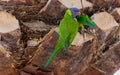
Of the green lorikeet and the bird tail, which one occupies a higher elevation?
the green lorikeet

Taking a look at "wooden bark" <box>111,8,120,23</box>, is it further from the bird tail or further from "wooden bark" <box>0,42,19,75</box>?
"wooden bark" <box>0,42,19,75</box>

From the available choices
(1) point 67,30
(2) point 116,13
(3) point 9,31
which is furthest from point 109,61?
(3) point 9,31

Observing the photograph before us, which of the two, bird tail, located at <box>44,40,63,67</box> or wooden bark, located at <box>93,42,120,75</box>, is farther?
wooden bark, located at <box>93,42,120,75</box>

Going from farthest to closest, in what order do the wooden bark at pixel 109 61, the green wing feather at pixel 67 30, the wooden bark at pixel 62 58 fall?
the wooden bark at pixel 109 61, the wooden bark at pixel 62 58, the green wing feather at pixel 67 30

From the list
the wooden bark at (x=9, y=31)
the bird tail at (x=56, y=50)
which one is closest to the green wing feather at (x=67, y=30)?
the bird tail at (x=56, y=50)

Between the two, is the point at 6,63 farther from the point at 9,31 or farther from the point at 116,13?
the point at 116,13

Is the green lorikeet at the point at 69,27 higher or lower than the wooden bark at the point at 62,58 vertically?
higher

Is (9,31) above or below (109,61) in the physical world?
above

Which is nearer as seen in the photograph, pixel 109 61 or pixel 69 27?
pixel 69 27

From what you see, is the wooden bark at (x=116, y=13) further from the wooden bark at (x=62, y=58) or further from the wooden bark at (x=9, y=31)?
the wooden bark at (x=9, y=31)

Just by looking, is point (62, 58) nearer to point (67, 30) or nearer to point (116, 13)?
point (67, 30)

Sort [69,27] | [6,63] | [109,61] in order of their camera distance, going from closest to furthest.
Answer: [69,27] < [6,63] < [109,61]

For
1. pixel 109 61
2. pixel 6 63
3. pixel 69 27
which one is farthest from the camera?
pixel 109 61

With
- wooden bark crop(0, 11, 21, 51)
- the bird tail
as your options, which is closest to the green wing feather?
the bird tail
